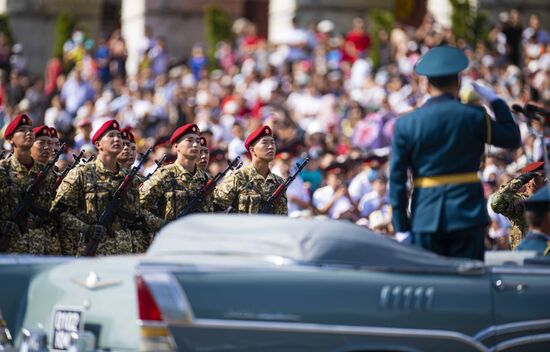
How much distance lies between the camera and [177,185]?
13758mm

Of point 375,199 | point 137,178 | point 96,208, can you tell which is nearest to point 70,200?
point 96,208

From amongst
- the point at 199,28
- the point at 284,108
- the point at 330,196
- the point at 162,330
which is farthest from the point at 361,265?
the point at 199,28

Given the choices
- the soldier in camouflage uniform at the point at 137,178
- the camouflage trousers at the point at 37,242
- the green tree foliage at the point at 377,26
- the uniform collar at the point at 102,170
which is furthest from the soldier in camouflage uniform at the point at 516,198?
the green tree foliage at the point at 377,26

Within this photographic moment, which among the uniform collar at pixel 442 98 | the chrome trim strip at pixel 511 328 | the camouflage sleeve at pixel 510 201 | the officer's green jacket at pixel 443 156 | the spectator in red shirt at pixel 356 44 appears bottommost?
the camouflage sleeve at pixel 510 201

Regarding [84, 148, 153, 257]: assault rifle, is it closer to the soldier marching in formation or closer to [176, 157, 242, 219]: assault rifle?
the soldier marching in formation

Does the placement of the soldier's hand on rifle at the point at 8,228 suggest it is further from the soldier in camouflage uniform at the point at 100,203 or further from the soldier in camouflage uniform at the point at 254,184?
the soldier in camouflage uniform at the point at 254,184

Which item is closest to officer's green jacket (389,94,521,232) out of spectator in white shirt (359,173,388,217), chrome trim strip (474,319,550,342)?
chrome trim strip (474,319,550,342)

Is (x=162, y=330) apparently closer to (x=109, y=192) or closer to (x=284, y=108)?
(x=109, y=192)

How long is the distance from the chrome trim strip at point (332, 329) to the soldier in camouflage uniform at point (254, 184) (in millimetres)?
5680

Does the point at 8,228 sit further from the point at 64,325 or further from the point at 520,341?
the point at 520,341

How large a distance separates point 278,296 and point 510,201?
5.66m

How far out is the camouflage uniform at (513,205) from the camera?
519 inches

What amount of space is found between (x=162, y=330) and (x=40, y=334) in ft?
2.86

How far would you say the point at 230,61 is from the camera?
28016 millimetres
